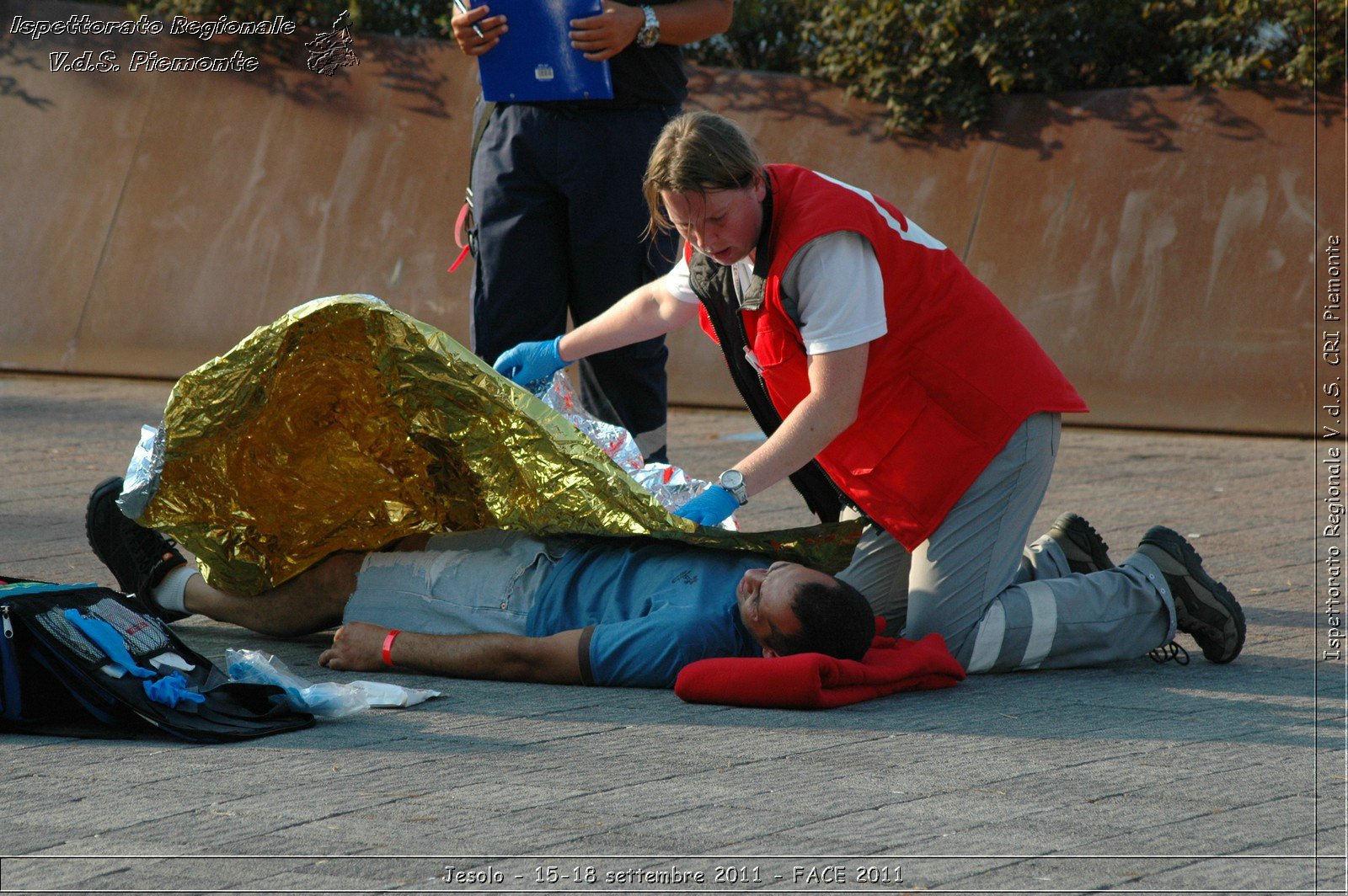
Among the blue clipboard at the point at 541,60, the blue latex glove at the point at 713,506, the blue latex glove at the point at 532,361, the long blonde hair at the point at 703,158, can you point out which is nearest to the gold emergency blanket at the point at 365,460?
the blue latex glove at the point at 713,506

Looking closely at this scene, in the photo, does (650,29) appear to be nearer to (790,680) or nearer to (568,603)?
(568,603)

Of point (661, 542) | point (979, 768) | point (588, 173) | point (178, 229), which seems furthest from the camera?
point (178, 229)

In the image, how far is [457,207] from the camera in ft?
30.6

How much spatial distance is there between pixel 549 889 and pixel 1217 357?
6.55 m

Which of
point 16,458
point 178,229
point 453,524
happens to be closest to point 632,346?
point 453,524

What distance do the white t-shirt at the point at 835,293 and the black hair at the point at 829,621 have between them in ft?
1.75

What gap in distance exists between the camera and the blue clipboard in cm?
480

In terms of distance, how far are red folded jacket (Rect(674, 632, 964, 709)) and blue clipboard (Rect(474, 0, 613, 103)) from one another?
1963 mm

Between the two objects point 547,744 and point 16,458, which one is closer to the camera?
point 547,744

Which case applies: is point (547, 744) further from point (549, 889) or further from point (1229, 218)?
point (1229, 218)

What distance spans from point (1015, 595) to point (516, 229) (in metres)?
1.88

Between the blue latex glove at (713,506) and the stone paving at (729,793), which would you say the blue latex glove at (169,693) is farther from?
the blue latex glove at (713,506)

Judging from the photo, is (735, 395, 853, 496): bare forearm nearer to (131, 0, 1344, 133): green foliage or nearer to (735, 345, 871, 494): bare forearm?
(735, 345, 871, 494): bare forearm

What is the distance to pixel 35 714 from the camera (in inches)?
127
